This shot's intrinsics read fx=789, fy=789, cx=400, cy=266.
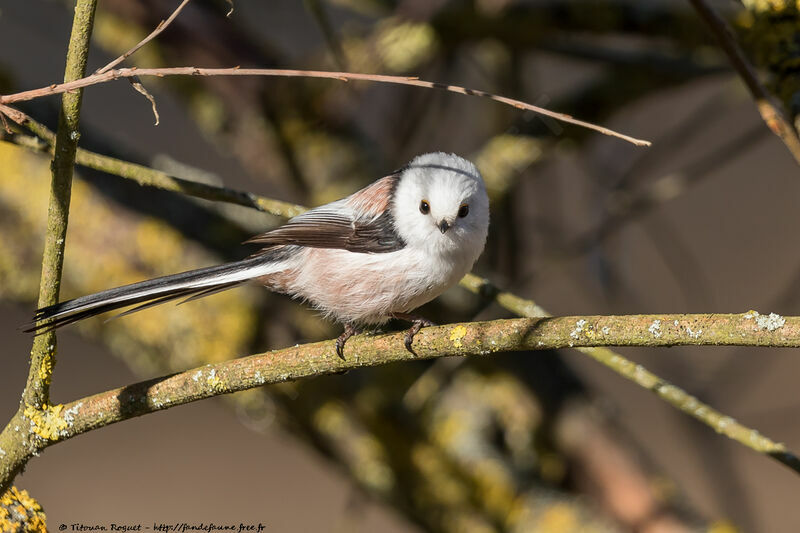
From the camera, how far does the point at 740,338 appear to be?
0.97 m

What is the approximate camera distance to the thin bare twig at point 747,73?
1.21m

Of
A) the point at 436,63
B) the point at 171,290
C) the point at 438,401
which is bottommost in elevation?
the point at 171,290

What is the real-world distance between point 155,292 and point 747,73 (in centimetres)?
111

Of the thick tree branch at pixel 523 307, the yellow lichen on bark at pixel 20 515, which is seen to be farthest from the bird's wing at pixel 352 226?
the yellow lichen on bark at pixel 20 515

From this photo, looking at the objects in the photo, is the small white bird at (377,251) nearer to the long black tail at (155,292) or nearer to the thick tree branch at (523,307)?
the long black tail at (155,292)

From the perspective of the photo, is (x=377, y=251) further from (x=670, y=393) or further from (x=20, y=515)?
(x=20, y=515)

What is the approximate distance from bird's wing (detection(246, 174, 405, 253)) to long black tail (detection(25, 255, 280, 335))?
0.08m

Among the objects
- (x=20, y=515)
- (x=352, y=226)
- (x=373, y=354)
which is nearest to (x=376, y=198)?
(x=352, y=226)

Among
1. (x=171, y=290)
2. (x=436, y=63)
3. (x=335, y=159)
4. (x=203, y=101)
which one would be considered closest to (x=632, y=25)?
(x=436, y=63)

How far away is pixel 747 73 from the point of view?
123cm

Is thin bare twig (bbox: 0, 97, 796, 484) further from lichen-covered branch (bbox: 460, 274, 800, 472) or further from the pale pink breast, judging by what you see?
the pale pink breast

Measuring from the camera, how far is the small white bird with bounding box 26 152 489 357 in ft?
5.41

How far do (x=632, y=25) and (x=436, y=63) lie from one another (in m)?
0.70

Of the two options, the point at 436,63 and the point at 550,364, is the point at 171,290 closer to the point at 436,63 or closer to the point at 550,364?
the point at 550,364
